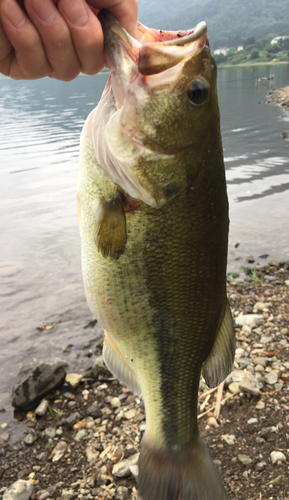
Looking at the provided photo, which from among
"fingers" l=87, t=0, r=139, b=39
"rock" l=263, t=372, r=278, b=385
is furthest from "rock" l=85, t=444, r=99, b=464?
"fingers" l=87, t=0, r=139, b=39

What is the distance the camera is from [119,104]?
192 centimetres

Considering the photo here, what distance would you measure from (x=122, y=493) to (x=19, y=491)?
0.81 meters

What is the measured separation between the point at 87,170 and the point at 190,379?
1227 millimetres

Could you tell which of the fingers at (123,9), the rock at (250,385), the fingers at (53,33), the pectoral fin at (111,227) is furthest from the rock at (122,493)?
the fingers at (123,9)

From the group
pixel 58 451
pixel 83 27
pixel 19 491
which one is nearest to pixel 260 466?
pixel 58 451

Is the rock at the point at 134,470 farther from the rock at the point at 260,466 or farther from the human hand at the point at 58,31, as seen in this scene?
the human hand at the point at 58,31

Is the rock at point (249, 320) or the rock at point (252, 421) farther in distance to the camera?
the rock at point (249, 320)

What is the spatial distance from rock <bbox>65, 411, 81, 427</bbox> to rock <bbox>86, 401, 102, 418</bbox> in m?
0.10

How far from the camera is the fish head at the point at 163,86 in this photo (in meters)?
1.82

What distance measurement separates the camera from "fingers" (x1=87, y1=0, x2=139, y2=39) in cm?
189

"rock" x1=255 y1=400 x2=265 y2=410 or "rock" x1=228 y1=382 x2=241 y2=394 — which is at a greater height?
"rock" x1=228 y1=382 x2=241 y2=394

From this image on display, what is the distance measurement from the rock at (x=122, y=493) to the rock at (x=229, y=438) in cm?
92

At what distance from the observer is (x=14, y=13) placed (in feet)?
5.85

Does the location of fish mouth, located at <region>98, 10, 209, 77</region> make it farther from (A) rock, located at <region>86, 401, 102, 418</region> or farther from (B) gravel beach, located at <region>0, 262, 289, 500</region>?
(A) rock, located at <region>86, 401, 102, 418</region>
